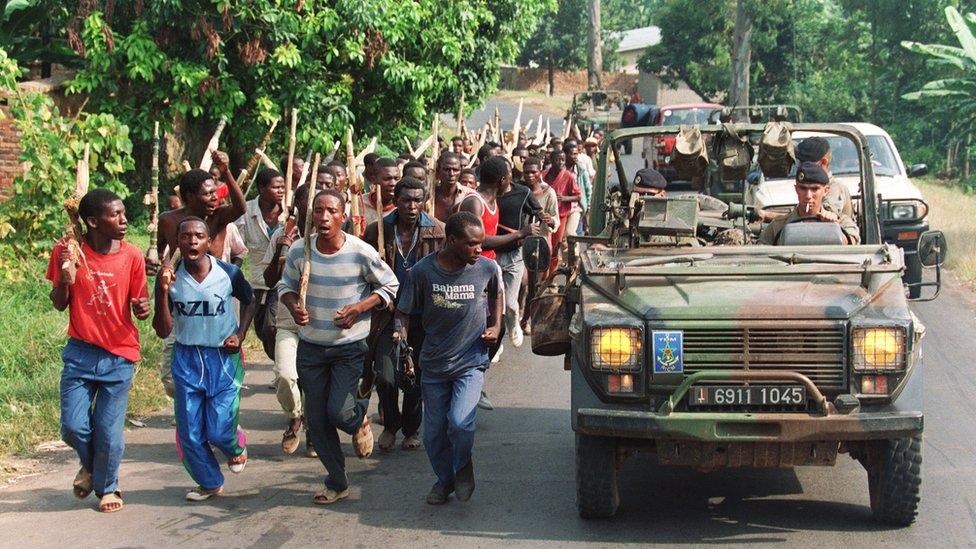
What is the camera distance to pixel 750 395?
19.4 ft

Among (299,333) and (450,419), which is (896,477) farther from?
(299,333)

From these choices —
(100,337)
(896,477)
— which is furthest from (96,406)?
(896,477)

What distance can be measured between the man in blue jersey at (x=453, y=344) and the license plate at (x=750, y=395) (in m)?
1.33

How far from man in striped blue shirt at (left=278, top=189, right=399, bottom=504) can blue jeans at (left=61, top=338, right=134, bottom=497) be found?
3.02 ft

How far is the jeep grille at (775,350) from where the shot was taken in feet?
19.4

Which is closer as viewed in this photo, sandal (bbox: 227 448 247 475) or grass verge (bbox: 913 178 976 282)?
sandal (bbox: 227 448 247 475)

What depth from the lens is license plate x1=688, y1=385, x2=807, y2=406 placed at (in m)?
5.88

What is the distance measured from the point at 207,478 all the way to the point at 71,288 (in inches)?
47.7

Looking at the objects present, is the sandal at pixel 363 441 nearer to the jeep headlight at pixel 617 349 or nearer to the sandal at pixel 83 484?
the sandal at pixel 83 484

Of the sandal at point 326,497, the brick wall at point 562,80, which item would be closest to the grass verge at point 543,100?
the brick wall at point 562,80

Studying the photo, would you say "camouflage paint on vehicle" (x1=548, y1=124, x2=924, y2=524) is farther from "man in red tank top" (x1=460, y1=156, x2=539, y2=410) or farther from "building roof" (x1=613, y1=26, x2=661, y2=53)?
"building roof" (x1=613, y1=26, x2=661, y2=53)

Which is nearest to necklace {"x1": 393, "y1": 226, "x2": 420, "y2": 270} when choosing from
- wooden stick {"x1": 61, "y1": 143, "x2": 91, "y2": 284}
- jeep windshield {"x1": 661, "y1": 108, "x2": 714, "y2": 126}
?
wooden stick {"x1": 61, "y1": 143, "x2": 91, "y2": 284}

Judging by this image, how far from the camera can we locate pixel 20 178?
1221 centimetres

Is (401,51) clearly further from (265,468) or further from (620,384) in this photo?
(620,384)
